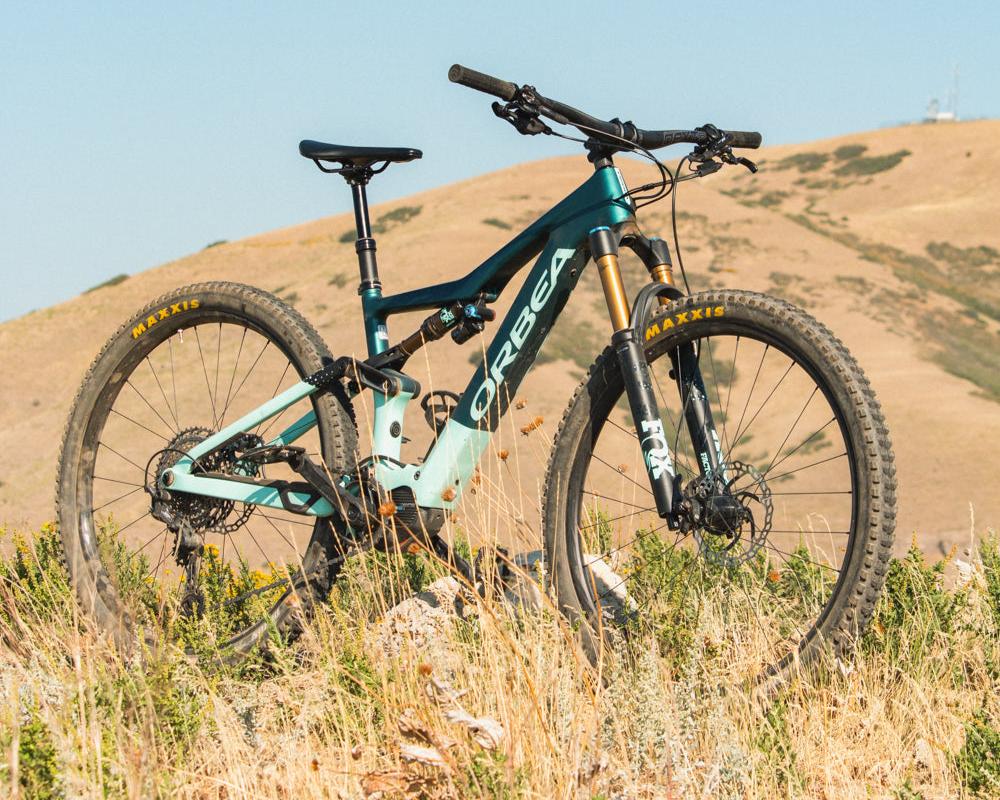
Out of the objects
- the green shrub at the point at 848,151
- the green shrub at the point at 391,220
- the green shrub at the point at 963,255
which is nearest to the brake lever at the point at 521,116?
the green shrub at the point at 391,220

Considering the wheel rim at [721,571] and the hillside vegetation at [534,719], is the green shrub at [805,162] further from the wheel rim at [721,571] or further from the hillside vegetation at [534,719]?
the hillside vegetation at [534,719]

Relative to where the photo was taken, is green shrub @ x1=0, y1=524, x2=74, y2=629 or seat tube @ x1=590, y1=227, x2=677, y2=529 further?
green shrub @ x1=0, y1=524, x2=74, y2=629

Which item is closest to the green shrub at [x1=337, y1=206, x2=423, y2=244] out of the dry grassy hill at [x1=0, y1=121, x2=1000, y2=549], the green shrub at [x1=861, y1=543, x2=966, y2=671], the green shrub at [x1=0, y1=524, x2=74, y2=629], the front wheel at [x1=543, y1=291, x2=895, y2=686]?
the dry grassy hill at [x1=0, y1=121, x2=1000, y2=549]

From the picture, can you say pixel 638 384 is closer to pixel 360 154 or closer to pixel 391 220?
pixel 360 154

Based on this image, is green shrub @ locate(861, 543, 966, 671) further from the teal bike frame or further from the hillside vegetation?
the teal bike frame

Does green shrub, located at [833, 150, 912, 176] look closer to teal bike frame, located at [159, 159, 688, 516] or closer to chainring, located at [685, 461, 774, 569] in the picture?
teal bike frame, located at [159, 159, 688, 516]

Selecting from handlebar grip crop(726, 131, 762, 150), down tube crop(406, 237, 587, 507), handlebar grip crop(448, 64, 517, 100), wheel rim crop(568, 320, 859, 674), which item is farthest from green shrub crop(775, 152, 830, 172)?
handlebar grip crop(448, 64, 517, 100)

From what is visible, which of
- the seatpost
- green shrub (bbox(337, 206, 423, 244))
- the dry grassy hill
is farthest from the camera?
green shrub (bbox(337, 206, 423, 244))

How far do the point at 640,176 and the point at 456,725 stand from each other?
23.8 m

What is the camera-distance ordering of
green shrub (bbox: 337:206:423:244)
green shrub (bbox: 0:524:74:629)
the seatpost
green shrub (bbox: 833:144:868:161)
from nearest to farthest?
the seatpost < green shrub (bbox: 0:524:74:629) < green shrub (bbox: 337:206:423:244) < green shrub (bbox: 833:144:868:161)

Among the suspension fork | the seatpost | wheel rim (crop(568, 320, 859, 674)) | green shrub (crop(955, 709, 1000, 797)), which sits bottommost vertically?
green shrub (crop(955, 709, 1000, 797))

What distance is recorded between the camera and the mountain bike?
313cm

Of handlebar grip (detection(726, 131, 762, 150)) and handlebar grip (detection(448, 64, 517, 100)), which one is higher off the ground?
handlebar grip (detection(448, 64, 517, 100))

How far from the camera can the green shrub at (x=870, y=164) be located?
1662 inches
